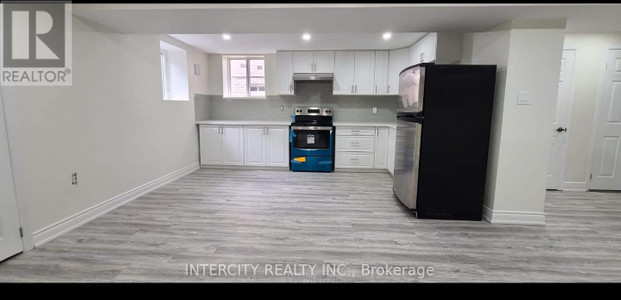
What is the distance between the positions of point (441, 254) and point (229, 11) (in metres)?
2.54

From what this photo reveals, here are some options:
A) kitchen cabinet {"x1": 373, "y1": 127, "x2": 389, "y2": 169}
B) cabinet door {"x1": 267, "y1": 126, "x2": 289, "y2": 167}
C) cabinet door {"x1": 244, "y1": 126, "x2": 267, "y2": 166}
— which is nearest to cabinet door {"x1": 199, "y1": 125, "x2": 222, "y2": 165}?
cabinet door {"x1": 244, "y1": 126, "x2": 267, "y2": 166}

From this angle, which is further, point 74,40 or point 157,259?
point 74,40

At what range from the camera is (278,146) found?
16.4 feet

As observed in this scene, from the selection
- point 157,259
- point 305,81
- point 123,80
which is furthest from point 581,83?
point 123,80

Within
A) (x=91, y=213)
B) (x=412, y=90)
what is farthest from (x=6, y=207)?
(x=412, y=90)

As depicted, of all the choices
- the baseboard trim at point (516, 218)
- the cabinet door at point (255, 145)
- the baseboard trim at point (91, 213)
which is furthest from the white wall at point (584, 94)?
the baseboard trim at point (91, 213)

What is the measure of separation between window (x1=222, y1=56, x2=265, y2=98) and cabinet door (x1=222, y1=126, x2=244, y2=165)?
899mm

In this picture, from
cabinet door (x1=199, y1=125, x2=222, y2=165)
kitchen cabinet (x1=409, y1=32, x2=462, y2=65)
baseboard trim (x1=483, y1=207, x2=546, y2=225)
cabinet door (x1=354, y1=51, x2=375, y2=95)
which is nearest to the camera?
baseboard trim (x1=483, y1=207, x2=546, y2=225)

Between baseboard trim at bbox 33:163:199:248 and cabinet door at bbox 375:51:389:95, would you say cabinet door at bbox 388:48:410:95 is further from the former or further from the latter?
baseboard trim at bbox 33:163:199:248

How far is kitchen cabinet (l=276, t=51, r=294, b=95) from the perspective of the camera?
197 inches

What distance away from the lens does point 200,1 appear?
2.08 metres

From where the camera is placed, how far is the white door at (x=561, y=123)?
144 inches

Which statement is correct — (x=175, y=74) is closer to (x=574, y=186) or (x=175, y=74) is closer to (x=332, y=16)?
(x=332, y=16)

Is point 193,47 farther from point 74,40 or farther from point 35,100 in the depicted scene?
point 35,100
